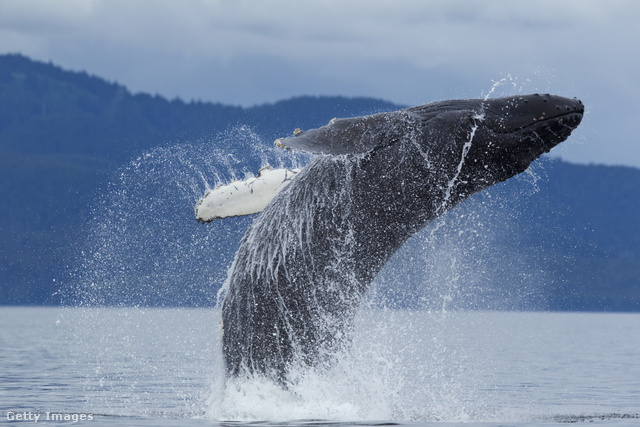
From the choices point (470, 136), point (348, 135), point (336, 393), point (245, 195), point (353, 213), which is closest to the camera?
point (348, 135)

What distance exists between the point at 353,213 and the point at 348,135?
3.82 feet

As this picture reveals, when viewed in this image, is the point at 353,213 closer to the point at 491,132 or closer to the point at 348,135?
the point at 348,135

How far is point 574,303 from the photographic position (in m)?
182

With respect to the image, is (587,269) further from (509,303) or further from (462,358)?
(462,358)

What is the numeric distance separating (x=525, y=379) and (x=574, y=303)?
17339 centimetres

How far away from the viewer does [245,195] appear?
1116cm

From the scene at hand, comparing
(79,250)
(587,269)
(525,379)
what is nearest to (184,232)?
(79,250)

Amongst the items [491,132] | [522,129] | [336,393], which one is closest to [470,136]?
[491,132]

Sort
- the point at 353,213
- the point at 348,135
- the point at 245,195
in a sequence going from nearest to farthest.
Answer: the point at 348,135
the point at 353,213
the point at 245,195

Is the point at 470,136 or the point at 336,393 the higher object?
the point at 470,136

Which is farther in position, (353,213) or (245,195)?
(245,195)

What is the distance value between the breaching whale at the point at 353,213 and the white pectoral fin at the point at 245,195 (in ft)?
2.66

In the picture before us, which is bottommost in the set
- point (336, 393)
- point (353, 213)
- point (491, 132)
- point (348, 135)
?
point (336, 393)

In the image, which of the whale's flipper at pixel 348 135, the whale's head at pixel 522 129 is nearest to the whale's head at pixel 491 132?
the whale's head at pixel 522 129
